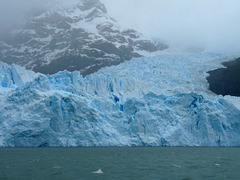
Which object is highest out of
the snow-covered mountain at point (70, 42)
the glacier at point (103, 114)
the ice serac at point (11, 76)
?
the snow-covered mountain at point (70, 42)

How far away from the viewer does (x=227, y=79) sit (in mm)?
71000

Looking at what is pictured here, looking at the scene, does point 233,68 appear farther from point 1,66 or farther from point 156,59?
point 1,66

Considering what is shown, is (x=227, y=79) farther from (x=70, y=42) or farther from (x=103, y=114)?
(x=70, y=42)

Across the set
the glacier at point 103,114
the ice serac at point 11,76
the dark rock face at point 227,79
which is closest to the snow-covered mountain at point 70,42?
the dark rock face at point 227,79

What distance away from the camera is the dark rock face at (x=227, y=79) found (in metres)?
63.5

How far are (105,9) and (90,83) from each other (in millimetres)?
123342

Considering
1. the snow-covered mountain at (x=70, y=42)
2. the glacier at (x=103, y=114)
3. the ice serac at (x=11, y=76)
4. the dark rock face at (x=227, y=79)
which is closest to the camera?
the glacier at (x=103, y=114)

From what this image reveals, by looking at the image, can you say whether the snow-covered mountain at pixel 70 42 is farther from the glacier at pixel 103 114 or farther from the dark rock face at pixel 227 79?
the glacier at pixel 103 114

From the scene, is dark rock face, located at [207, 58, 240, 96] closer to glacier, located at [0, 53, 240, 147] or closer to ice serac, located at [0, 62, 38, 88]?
glacier, located at [0, 53, 240, 147]

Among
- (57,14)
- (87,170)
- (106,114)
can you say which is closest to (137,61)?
(106,114)

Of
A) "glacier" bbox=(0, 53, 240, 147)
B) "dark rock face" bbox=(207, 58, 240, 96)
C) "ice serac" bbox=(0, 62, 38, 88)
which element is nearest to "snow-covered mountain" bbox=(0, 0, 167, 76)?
"dark rock face" bbox=(207, 58, 240, 96)

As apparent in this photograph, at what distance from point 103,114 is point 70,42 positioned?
284 feet

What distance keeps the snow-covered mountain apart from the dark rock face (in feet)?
135

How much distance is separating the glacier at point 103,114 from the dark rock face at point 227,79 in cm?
1472
